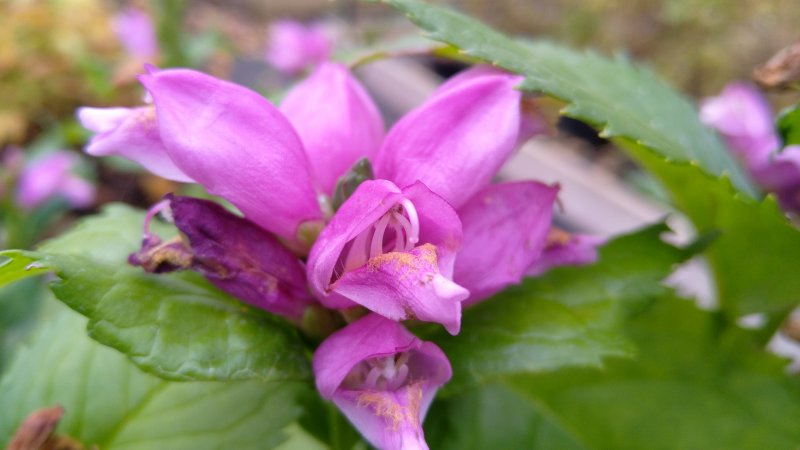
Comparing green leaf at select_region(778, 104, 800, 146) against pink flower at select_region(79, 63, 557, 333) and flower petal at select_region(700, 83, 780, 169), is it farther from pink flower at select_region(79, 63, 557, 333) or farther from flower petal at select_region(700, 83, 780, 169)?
flower petal at select_region(700, 83, 780, 169)

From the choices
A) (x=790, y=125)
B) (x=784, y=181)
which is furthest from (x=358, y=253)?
(x=784, y=181)

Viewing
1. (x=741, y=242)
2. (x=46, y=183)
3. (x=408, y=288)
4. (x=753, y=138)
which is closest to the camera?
(x=408, y=288)

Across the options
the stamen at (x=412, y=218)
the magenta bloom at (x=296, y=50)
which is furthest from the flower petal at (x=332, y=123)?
the magenta bloom at (x=296, y=50)

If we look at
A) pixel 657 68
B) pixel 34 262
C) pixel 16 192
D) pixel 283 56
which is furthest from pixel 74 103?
pixel 34 262

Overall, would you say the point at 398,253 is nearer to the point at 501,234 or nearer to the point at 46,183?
the point at 501,234

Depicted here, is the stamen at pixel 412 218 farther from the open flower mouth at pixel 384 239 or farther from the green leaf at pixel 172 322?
the green leaf at pixel 172 322

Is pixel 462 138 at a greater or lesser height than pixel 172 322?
greater

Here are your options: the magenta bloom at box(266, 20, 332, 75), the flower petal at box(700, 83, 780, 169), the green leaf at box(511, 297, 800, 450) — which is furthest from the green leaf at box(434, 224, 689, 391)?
the magenta bloom at box(266, 20, 332, 75)

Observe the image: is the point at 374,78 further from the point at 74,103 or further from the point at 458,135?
the point at 458,135
